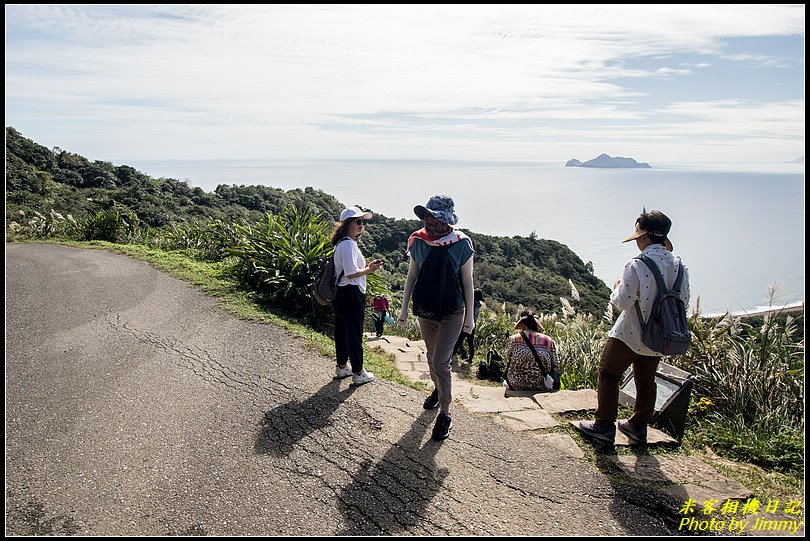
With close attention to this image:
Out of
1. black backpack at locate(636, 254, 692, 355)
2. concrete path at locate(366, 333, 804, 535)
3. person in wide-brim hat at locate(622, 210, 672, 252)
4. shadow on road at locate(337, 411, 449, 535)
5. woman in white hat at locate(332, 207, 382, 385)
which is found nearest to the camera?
shadow on road at locate(337, 411, 449, 535)

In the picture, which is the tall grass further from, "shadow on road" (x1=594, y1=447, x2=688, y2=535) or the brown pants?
"shadow on road" (x1=594, y1=447, x2=688, y2=535)

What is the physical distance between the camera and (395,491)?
345 centimetres

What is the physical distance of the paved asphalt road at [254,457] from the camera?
320cm

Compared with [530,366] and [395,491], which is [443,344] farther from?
[530,366]

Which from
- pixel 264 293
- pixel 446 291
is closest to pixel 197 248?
pixel 264 293

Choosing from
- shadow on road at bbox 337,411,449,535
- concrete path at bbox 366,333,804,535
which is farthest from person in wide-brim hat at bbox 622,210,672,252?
shadow on road at bbox 337,411,449,535

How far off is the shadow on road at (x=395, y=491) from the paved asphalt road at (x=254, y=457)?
0.04 ft

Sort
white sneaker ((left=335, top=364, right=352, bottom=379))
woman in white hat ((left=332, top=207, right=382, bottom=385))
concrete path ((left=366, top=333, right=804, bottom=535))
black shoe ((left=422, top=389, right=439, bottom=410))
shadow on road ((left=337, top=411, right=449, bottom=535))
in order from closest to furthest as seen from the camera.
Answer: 1. shadow on road ((left=337, top=411, right=449, bottom=535))
2. concrete path ((left=366, top=333, right=804, bottom=535))
3. black shoe ((left=422, top=389, right=439, bottom=410))
4. woman in white hat ((left=332, top=207, right=382, bottom=385))
5. white sneaker ((left=335, top=364, right=352, bottom=379))

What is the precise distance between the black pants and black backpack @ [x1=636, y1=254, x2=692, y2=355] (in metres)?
2.41

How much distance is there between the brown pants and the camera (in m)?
4.00

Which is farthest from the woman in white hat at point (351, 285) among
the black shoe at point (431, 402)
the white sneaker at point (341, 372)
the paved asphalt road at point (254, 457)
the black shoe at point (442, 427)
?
the black shoe at point (442, 427)

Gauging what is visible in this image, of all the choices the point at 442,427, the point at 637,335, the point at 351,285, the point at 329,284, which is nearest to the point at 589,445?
the point at 637,335

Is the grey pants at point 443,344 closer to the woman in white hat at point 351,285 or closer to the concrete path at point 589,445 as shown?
the concrete path at point 589,445

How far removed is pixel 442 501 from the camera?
3.37 m
